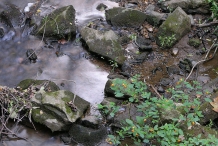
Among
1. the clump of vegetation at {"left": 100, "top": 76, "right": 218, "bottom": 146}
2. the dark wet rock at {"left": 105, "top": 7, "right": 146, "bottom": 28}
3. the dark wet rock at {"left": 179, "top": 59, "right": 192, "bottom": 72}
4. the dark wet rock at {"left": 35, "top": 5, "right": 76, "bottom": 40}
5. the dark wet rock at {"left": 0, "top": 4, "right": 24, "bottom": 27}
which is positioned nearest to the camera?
the clump of vegetation at {"left": 100, "top": 76, "right": 218, "bottom": 146}

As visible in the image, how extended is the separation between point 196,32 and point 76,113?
3.49 meters

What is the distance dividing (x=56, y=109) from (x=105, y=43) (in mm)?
2004

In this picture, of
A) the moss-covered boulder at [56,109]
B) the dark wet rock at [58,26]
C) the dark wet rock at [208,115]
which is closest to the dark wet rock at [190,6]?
the dark wet rock at [58,26]

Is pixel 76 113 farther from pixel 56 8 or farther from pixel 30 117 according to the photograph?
pixel 56 8

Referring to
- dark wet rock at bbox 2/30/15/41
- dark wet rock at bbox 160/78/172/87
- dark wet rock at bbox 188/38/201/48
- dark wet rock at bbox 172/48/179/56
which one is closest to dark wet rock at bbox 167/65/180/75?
dark wet rock at bbox 160/78/172/87

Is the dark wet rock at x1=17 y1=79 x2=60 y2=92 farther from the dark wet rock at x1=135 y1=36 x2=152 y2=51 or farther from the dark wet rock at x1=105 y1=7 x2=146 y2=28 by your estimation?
the dark wet rock at x1=105 y1=7 x2=146 y2=28

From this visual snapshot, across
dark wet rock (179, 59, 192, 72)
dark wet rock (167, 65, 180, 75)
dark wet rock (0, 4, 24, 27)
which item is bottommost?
dark wet rock (167, 65, 180, 75)

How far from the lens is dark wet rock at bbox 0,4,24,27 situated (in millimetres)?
6633

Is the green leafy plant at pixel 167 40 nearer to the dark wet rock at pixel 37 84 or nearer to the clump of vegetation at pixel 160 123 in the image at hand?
the clump of vegetation at pixel 160 123

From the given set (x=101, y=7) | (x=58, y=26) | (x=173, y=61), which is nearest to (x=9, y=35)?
(x=58, y=26)

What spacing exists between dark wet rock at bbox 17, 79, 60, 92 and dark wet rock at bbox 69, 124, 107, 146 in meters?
0.90

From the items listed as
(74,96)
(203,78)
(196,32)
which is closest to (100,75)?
(74,96)

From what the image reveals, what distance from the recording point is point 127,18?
6.80 meters

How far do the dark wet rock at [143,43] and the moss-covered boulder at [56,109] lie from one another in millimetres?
2076
